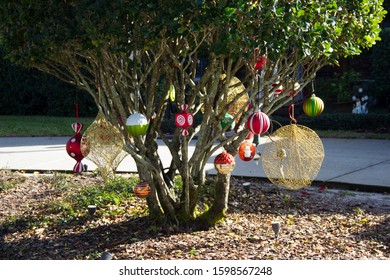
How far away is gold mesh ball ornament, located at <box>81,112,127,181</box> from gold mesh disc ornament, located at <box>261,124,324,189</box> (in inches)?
54.5

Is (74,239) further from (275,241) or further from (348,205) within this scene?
(348,205)

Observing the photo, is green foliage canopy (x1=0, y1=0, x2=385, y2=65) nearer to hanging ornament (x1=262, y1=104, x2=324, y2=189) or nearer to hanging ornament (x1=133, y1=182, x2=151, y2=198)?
hanging ornament (x1=262, y1=104, x2=324, y2=189)

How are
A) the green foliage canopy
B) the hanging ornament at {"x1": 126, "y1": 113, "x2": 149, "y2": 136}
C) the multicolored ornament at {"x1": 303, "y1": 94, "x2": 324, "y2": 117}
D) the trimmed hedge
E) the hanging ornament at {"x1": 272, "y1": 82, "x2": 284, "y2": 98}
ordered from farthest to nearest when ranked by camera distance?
the trimmed hedge, the multicolored ornament at {"x1": 303, "y1": 94, "x2": 324, "y2": 117}, the hanging ornament at {"x1": 272, "y1": 82, "x2": 284, "y2": 98}, the hanging ornament at {"x1": 126, "y1": 113, "x2": 149, "y2": 136}, the green foliage canopy

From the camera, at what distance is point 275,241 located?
4.91m

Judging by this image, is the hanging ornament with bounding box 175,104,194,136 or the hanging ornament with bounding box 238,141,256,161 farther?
the hanging ornament with bounding box 238,141,256,161

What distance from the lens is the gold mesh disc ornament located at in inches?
214

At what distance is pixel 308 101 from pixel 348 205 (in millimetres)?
1410

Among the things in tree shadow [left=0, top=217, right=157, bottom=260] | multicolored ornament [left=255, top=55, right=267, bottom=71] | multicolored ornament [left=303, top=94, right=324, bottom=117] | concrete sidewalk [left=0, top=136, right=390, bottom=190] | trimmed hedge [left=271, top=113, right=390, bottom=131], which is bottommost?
tree shadow [left=0, top=217, right=157, bottom=260]

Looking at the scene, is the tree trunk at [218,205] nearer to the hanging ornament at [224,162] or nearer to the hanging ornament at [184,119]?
the hanging ornament at [224,162]

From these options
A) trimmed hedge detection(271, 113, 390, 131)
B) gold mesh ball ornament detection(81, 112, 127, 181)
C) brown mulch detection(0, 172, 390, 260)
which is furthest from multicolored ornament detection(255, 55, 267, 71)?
trimmed hedge detection(271, 113, 390, 131)

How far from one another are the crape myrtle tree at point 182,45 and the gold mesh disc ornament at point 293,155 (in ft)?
1.24

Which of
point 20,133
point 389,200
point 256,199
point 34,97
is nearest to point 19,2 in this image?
point 256,199

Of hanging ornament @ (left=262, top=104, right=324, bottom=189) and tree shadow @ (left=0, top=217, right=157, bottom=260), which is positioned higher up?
hanging ornament @ (left=262, top=104, right=324, bottom=189)

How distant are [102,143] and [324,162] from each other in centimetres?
473
